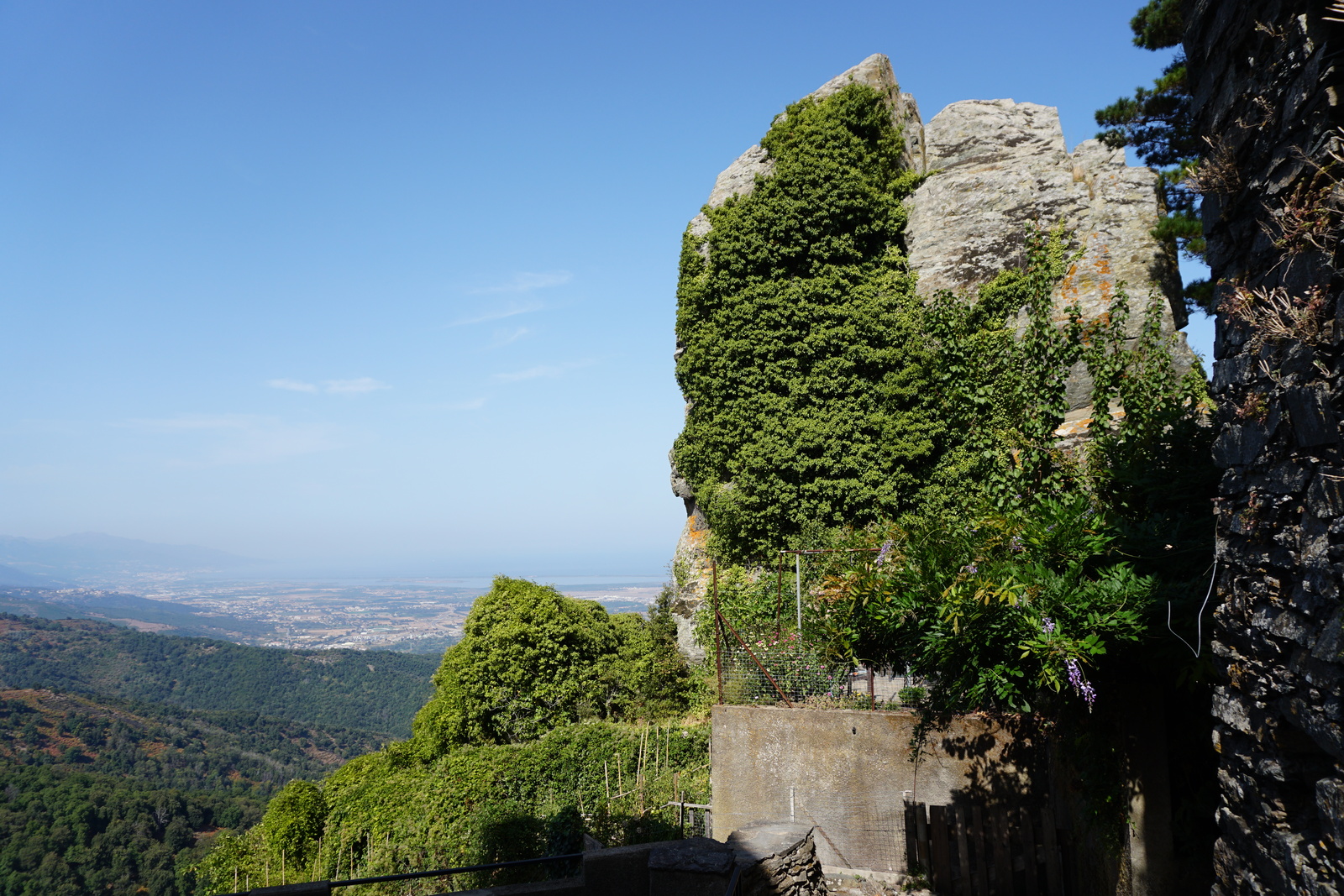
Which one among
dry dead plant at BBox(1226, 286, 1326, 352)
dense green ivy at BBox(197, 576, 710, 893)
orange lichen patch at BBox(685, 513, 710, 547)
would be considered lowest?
dense green ivy at BBox(197, 576, 710, 893)

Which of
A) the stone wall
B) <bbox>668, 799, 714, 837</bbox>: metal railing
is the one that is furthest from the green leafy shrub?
the stone wall

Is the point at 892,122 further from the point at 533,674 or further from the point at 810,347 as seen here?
the point at 533,674

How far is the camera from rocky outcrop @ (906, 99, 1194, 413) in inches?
465

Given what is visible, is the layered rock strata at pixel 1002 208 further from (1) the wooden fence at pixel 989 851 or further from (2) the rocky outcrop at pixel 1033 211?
(1) the wooden fence at pixel 989 851

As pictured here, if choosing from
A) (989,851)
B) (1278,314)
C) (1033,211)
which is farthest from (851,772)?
(1033,211)

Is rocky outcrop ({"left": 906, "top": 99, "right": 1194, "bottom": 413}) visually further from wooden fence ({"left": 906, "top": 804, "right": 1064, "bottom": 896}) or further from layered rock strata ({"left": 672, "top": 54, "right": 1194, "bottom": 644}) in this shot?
wooden fence ({"left": 906, "top": 804, "right": 1064, "bottom": 896})

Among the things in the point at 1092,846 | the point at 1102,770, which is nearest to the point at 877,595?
the point at 1102,770

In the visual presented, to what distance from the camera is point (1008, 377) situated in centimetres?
1091

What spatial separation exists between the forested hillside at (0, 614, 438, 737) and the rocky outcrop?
72.4m

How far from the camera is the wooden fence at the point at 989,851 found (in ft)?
22.0

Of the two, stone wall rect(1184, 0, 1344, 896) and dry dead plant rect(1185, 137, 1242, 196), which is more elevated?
dry dead plant rect(1185, 137, 1242, 196)

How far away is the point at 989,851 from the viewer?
7.02 m

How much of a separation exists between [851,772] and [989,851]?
1467 millimetres

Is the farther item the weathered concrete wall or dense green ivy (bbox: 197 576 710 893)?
dense green ivy (bbox: 197 576 710 893)
